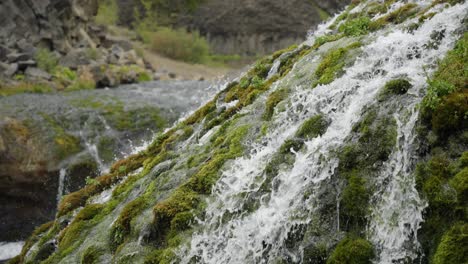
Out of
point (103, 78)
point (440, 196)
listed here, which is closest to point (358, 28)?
point (440, 196)

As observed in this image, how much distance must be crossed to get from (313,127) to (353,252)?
2405 mm

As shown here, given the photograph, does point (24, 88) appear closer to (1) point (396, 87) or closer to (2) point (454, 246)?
(1) point (396, 87)

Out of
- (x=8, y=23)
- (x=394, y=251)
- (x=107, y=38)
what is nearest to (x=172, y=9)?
(x=107, y=38)

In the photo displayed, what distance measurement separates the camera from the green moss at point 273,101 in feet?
30.2

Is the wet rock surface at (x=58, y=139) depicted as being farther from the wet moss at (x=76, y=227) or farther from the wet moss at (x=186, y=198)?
the wet moss at (x=186, y=198)

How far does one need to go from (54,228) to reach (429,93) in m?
8.18

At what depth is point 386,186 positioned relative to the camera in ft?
20.8

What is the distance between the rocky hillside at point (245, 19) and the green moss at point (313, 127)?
69.0m

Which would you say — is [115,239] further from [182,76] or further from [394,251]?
[182,76]

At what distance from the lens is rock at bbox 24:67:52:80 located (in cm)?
3300

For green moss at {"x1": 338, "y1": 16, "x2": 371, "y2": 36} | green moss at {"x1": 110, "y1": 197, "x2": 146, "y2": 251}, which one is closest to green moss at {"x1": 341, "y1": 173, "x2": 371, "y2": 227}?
green moss at {"x1": 110, "y1": 197, "x2": 146, "y2": 251}

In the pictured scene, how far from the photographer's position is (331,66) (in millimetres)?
9250

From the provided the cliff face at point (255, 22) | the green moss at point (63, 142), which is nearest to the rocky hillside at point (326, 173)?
the green moss at point (63, 142)

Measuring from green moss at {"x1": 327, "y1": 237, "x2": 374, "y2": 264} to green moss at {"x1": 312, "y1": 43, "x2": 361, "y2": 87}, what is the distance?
3507 mm
